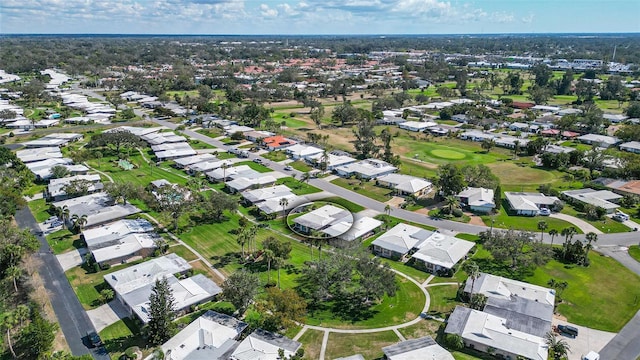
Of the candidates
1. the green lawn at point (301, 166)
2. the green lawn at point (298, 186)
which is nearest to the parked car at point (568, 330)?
the green lawn at point (298, 186)

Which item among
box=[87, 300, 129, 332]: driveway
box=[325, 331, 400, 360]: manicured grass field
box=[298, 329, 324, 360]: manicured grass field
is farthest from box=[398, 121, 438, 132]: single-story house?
box=[87, 300, 129, 332]: driveway

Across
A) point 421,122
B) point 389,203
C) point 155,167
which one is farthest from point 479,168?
point 155,167

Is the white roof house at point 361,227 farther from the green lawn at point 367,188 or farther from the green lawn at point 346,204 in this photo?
the green lawn at point 367,188

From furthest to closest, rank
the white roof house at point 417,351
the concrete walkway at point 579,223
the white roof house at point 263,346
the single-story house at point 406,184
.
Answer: the single-story house at point 406,184 → the concrete walkway at point 579,223 → the white roof house at point 417,351 → the white roof house at point 263,346

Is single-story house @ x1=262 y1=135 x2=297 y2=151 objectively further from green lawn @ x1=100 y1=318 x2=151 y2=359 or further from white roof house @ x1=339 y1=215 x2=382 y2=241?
green lawn @ x1=100 y1=318 x2=151 y2=359

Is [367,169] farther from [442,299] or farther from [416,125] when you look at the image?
[416,125]

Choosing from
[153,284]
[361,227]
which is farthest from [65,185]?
[361,227]
